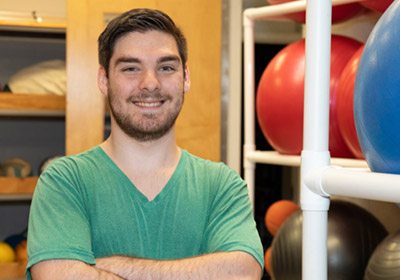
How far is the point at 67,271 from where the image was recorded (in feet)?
4.26

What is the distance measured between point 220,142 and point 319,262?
191 cm

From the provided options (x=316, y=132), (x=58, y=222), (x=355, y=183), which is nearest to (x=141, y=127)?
(x=58, y=222)

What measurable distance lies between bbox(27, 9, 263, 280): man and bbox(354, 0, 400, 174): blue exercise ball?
1.58 feet

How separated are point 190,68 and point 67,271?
1724mm

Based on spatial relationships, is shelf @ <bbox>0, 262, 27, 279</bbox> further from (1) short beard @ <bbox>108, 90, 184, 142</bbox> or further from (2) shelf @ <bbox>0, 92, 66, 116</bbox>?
(1) short beard @ <bbox>108, 90, 184, 142</bbox>

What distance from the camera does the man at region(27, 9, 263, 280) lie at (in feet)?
4.42

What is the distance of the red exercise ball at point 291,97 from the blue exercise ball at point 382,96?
35.0 inches

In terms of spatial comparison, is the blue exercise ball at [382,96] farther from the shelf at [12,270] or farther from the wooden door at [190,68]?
the shelf at [12,270]

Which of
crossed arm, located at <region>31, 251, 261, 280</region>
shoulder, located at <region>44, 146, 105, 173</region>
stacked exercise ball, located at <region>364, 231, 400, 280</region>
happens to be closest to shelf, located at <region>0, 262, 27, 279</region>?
shoulder, located at <region>44, 146, 105, 173</region>

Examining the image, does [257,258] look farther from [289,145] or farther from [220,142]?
[220,142]

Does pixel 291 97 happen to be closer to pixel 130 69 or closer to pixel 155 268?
pixel 130 69

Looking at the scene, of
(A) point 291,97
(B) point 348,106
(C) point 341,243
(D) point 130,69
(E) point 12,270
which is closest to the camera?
(D) point 130,69

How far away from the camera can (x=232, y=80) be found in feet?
10.0

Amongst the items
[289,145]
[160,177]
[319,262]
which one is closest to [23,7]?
[289,145]
